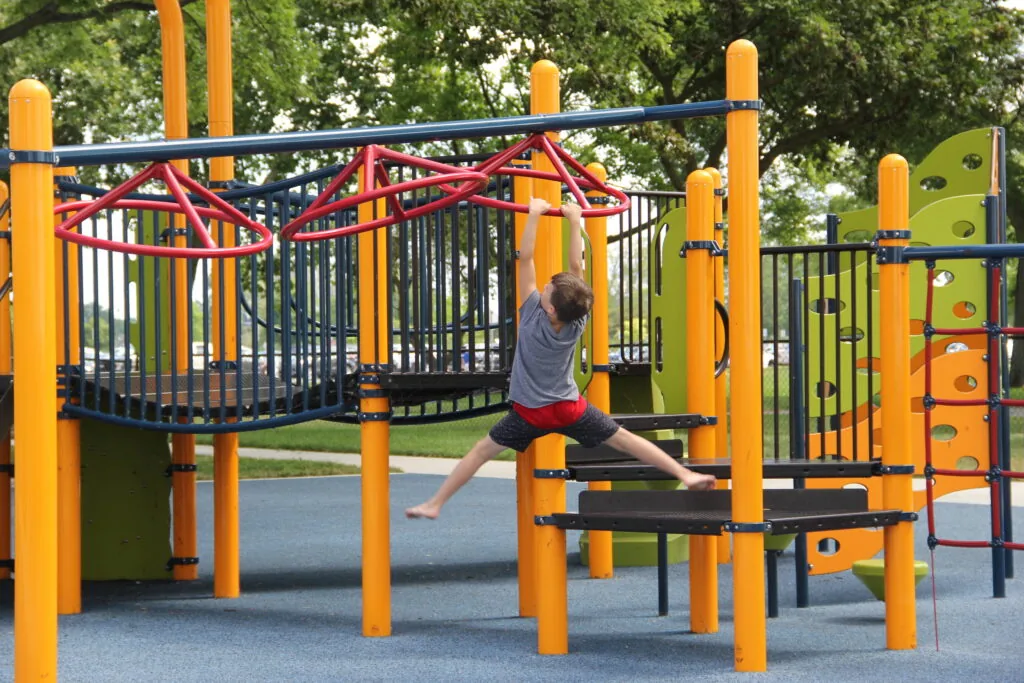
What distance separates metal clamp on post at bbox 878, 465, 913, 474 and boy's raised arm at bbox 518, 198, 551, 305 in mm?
1683

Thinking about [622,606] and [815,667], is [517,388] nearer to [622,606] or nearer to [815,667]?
[815,667]

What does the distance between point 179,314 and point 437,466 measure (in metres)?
7.58

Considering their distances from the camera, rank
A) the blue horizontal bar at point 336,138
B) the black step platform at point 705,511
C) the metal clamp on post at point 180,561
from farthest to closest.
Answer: the metal clamp on post at point 180,561 → the black step platform at point 705,511 → the blue horizontal bar at point 336,138

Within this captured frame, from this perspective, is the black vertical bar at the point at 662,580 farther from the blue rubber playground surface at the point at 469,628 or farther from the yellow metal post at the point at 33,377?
the yellow metal post at the point at 33,377

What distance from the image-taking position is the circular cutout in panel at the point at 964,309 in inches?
303

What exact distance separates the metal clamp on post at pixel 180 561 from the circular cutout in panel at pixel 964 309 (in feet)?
15.3

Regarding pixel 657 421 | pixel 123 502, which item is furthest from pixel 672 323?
pixel 123 502

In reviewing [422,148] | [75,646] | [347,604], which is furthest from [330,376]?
[422,148]

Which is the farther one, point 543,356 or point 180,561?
point 180,561

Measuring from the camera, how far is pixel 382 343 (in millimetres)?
6277

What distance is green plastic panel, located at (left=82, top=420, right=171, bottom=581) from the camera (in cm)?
770

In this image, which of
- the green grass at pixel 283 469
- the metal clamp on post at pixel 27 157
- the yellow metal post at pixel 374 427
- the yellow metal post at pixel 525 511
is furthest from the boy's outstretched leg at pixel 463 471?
the green grass at pixel 283 469

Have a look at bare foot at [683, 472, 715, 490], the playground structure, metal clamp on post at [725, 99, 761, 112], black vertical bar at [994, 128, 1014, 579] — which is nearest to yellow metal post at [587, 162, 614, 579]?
the playground structure

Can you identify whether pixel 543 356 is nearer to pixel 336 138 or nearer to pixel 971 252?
pixel 336 138
